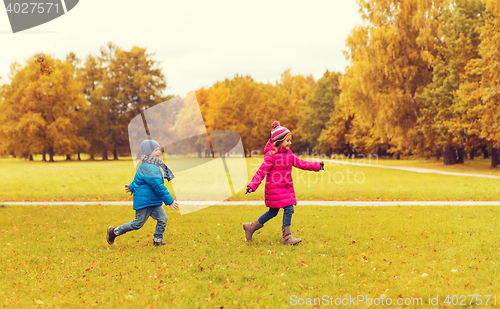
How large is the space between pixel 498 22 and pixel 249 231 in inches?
891

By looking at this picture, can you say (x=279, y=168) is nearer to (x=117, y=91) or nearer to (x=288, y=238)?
(x=288, y=238)

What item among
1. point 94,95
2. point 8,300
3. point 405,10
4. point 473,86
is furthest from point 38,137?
point 8,300

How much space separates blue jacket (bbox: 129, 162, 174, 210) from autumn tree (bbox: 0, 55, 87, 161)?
49.1 meters

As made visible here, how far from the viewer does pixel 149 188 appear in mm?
6812

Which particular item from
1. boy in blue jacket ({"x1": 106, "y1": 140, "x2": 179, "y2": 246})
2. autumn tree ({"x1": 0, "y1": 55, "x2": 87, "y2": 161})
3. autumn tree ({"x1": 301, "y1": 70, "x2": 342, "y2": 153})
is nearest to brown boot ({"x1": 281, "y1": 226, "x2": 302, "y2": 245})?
boy in blue jacket ({"x1": 106, "y1": 140, "x2": 179, "y2": 246})

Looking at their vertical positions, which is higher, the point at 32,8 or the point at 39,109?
the point at 39,109

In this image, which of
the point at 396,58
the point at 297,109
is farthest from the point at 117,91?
Result: the point at 396,58

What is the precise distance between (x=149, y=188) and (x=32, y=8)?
548cm

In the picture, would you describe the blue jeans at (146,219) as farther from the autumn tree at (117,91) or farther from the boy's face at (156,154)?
the autumn tree at (117,91)

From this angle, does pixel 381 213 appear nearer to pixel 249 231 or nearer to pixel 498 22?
pixel 249 231

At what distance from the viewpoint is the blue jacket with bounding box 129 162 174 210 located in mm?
6695

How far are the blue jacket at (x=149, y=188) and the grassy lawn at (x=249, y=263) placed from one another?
0.87 metres

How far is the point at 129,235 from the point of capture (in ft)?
27.0

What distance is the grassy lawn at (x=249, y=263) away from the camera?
15.2ft
